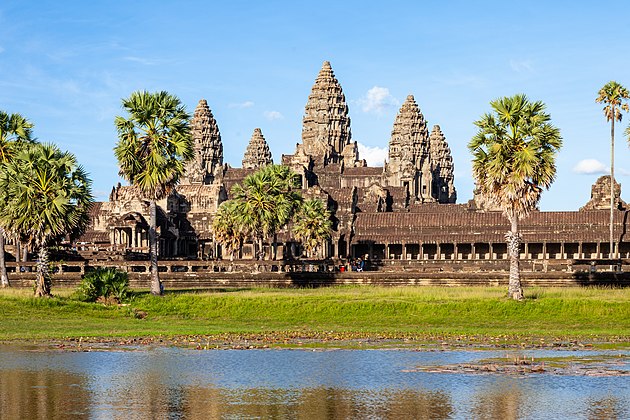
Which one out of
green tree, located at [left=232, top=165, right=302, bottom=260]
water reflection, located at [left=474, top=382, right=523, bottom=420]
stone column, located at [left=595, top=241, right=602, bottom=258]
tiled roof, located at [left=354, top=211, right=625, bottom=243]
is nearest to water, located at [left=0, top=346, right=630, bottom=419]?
water reflection, located at [left=474, top=382, right=523, bottom=420]

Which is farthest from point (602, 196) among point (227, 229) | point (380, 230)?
point (227, 229)

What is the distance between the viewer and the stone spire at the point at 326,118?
196m

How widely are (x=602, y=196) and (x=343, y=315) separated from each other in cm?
7447

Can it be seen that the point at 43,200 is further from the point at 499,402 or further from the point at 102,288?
the point at 499,402

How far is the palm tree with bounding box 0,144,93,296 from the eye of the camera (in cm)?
5728

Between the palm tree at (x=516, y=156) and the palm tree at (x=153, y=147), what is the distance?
1649cm

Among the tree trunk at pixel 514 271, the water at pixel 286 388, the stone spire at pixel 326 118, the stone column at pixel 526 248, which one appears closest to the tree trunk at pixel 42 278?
the water at pixel 286 388

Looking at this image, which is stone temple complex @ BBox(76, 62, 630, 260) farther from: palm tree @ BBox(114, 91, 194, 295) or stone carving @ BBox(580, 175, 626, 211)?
palm tree @ BBox(114, 91, 194, 295)

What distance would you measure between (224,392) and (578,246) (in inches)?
3614

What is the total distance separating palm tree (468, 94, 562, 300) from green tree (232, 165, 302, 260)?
89.0ft

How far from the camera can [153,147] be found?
61375 millimetres

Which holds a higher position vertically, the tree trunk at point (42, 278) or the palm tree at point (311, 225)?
the palm tree at point (311, 225)

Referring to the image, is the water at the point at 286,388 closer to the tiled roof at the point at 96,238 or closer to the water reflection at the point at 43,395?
the water reflection at the point at 43,395

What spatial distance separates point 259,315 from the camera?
5450 centimetres
